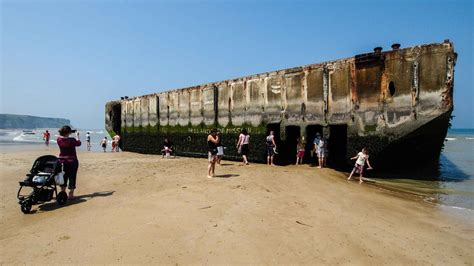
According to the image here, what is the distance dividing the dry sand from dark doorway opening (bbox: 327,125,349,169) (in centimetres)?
427

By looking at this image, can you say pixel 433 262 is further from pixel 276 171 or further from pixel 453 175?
pixel 453 175

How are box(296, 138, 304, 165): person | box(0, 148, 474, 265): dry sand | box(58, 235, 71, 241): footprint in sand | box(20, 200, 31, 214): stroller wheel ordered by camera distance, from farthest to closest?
box(296, 138, 304, 165): person, box(20, 200, 31, 214): stroller wheel, box(58, 235, 71, 241): footprint in sand, box(0, 148, 474, 265): dry sand

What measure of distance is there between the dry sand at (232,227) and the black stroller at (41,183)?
9.0 inches

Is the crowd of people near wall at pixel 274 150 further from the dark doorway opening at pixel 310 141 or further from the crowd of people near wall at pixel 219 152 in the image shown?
the dark doorway opening at pixel 310 141

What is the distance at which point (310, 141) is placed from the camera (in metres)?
12.3

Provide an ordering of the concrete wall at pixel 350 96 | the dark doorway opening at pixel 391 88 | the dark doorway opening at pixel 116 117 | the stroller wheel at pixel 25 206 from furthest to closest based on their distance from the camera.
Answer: the dark doorway opening at pixel 116 117, the dark doorway opening at pixel 391 88, the concrete wall at pixel 350 96, the stroller wheel at pixel 25 206

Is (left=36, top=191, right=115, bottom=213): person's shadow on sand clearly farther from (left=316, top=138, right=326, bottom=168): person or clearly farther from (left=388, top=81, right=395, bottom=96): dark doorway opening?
(left=388, top=81, right=395, bottom=96): dark doorway opening

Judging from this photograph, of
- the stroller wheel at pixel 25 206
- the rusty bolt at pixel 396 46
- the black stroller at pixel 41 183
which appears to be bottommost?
the stroller wheel at pixel 25 206

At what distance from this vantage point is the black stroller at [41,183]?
19.1 feet

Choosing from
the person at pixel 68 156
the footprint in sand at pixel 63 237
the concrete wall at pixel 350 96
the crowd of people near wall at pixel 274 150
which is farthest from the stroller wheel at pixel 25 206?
the concrete wall at pixel 350 96

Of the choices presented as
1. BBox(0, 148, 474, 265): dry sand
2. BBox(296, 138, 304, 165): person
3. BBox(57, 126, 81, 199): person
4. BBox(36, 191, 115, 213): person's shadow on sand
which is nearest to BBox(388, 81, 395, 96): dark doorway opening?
BBox(0, 148, 474, 265): dry sand

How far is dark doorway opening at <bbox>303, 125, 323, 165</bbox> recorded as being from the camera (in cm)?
1186

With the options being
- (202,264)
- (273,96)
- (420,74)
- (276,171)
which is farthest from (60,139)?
(420,74)

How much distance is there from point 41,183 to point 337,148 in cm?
1020
